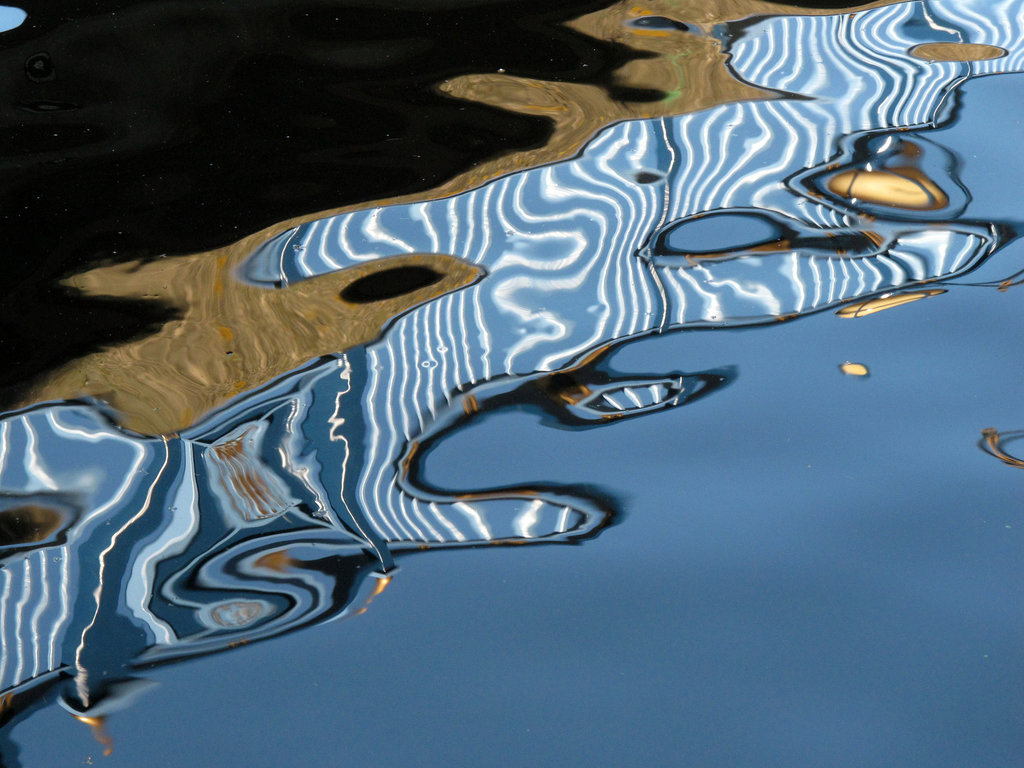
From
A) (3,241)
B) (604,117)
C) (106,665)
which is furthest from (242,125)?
(106,665)

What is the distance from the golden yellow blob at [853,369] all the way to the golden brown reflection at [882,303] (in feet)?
0.22

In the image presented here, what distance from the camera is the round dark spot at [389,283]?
99cm

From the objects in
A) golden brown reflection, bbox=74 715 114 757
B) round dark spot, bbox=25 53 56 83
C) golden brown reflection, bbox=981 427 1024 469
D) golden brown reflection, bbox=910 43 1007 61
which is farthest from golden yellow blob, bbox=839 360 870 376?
round dark spot, bbox=25 53 56 83

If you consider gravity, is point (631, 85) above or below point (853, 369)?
above

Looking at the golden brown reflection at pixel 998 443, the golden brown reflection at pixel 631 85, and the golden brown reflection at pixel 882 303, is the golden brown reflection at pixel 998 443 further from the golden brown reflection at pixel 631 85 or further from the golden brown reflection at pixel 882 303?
the golden brown reflection at pixel 631 85

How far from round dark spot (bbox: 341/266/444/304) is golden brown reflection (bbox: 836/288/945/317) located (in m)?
0.42

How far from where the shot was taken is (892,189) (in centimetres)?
109

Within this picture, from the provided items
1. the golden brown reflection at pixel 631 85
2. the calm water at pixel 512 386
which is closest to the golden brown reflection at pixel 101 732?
the calm water at pixel 512 386

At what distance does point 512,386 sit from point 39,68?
0.73 m

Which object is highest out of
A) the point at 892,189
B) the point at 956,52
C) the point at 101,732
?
the point at 956,52

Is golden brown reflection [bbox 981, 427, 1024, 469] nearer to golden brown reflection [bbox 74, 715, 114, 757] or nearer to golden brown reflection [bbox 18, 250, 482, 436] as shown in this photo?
golden brown reflection [bbox 18, 250, 482, 436]

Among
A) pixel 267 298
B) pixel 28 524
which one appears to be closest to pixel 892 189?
pixel 267 298

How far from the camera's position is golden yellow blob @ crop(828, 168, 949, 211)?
1.08m

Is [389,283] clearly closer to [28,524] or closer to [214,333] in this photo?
[214,333]
